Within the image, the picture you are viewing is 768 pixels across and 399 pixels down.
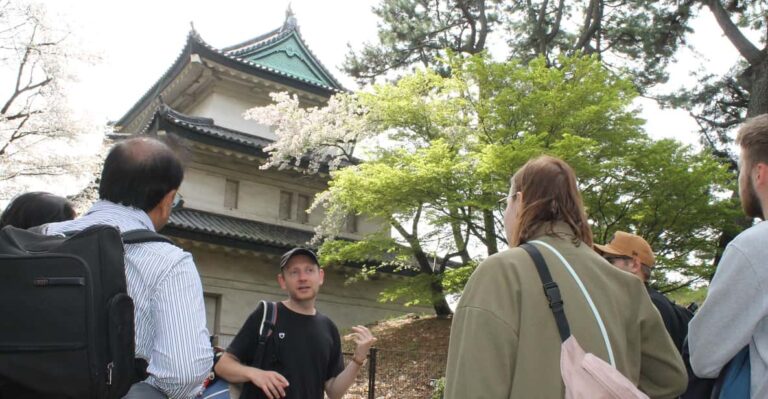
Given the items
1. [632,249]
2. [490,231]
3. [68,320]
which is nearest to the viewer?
[68,320]

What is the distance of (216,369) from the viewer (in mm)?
3404

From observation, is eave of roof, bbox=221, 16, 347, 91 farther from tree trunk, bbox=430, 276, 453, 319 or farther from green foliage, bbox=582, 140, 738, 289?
green foliage, bbox=582, 140, 738, 289

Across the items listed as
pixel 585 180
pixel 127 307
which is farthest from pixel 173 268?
pixel 585 180

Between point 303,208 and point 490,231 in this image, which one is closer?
point 490,231

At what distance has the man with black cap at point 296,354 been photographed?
134 inches

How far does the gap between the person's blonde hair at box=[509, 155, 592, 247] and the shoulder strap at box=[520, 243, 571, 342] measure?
0.20 m

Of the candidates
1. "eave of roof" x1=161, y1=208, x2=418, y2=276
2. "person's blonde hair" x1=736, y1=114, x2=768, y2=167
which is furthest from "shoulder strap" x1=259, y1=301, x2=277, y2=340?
"eave of roof" x1=161, y1=208, x2=418, y2=276

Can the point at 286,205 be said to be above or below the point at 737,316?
above

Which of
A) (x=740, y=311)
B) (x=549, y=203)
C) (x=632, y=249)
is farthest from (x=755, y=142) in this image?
(x=632, y=249)

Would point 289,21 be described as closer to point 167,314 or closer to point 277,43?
point 277,43

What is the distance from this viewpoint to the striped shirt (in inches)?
78.4

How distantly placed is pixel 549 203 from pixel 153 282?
49.8 inches

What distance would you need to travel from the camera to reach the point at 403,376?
13367mm

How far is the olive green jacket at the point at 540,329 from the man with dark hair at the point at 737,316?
139 millimetres
